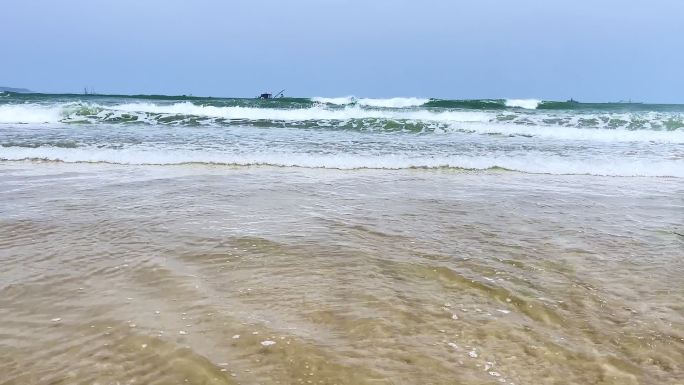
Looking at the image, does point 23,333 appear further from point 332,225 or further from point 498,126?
point 498,126

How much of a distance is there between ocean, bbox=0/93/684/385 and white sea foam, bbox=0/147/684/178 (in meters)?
0.56

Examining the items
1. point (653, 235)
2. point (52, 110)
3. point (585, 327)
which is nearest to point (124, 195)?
point (585, 327)

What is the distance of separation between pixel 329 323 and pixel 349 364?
0.41m

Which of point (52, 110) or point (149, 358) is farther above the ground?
point (52, 110)

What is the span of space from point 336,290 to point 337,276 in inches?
9.7

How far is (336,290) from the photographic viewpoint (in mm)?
2869

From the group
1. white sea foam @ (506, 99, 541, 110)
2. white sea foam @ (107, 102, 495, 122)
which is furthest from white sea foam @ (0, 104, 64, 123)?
white sea foam @ (506, 99, 541, 110)

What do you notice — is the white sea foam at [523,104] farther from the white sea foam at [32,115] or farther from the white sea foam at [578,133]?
the white sea foam at [32,115]

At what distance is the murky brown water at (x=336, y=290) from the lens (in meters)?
2.04

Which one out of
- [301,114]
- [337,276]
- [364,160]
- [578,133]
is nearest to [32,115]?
[301,114]

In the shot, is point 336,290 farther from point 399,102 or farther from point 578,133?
point 399,102

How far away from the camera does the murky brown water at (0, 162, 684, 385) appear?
204 centimetres

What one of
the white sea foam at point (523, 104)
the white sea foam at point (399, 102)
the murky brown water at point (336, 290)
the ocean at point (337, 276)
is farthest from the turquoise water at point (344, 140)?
the white sea foam at point (399, 102)

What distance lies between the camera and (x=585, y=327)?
7.98 ft
